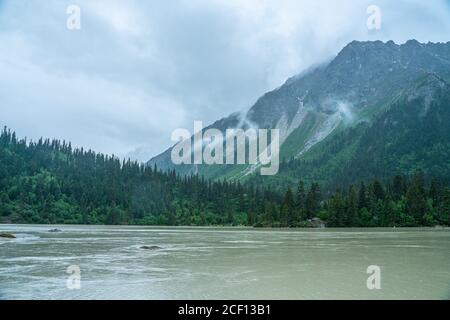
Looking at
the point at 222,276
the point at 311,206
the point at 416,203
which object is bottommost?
the point at 222,276

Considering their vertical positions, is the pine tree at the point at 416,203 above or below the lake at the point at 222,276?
above

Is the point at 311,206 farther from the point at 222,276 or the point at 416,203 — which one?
the point at 222,276

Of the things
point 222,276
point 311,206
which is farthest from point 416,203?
point 222,276

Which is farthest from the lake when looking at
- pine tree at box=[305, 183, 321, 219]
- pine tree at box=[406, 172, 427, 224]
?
pine tree at box=[305, 183, 321, 219]

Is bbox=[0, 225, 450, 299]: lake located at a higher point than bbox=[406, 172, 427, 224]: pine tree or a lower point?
lower

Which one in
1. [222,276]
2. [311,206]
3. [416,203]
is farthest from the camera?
[311,206]

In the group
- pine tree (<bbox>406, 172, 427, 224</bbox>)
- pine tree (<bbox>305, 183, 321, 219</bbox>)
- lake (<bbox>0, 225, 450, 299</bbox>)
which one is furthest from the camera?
pine tree (<bbox>305, 183, 321, 219</bbox>)

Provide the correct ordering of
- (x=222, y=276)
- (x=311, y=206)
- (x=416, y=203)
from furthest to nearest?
(x=311, y=206), (x=416, y=203), (x=222, y=276)

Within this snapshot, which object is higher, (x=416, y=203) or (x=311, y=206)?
(x=416, y=203)

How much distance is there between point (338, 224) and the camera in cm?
16725

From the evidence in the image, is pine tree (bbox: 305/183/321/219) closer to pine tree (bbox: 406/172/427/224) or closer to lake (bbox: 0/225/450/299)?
pine tree (bbox: 406/172/427/224)

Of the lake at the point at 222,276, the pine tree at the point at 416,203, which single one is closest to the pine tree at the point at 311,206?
the pine tree at the point at 416,203

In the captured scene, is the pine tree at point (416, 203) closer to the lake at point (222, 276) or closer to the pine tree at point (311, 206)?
the pine tree at point (311, 206)
